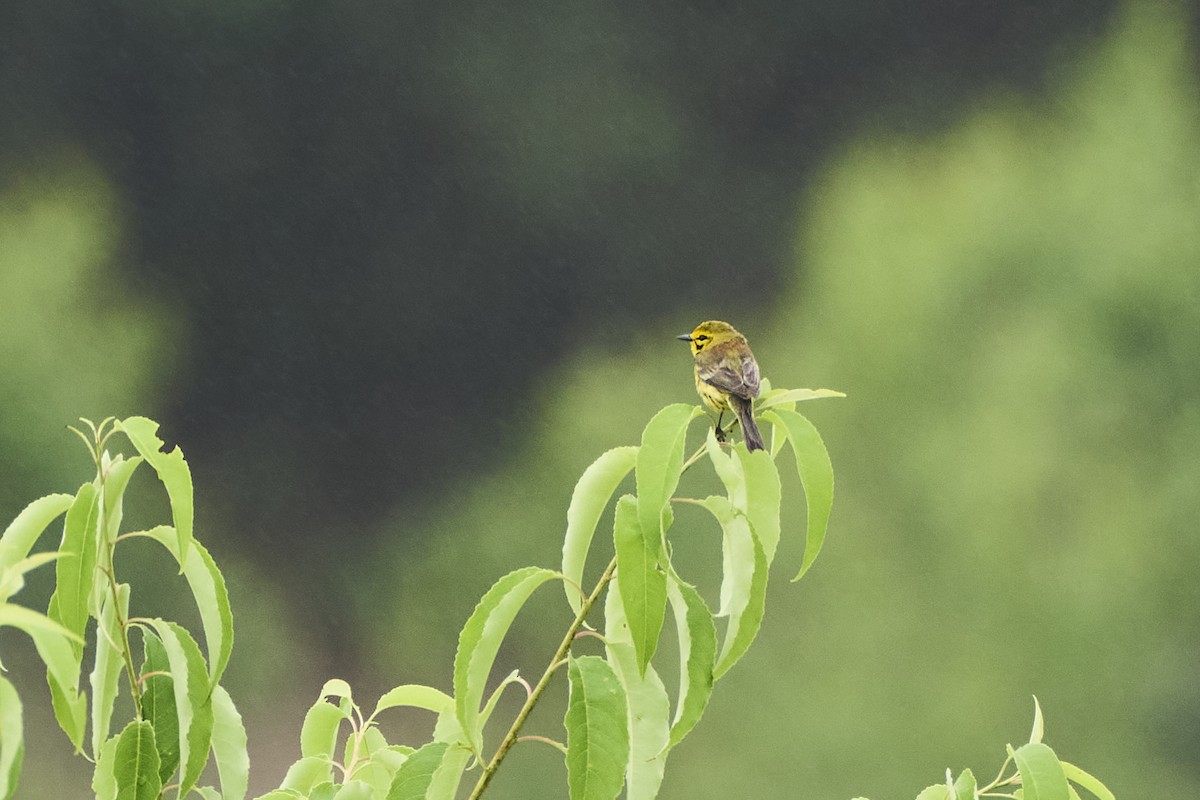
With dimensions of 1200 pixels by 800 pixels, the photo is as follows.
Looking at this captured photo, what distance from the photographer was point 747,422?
2.68 ft

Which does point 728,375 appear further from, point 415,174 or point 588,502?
point 415,174

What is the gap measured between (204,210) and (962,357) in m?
2.24

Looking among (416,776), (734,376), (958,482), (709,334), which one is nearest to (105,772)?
(416,776)

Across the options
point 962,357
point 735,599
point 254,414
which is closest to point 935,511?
point 962,357

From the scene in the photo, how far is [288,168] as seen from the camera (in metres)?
4.50

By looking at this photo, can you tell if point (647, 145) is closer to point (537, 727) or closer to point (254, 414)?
point (254, 414)

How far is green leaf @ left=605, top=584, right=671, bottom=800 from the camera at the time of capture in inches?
22.5

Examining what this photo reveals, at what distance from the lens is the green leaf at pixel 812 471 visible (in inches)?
23.1

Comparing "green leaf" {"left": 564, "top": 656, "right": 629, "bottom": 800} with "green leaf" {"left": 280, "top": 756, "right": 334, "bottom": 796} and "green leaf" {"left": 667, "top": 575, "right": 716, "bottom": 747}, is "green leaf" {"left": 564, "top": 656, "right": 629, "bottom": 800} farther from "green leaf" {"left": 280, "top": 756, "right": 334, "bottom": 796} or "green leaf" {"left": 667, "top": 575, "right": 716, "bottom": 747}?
"green leaf" {"left": 280, "top": 756, "right": 334, "bottom": 796}

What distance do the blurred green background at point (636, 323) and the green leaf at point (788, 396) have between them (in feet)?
10.8

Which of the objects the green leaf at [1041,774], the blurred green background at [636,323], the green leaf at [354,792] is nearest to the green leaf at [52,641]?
the green leaf at [354,792]

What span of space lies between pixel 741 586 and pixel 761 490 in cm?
5

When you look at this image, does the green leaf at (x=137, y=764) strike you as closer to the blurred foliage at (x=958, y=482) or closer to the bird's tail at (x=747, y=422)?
the bird's tail at (x=747, y=422)

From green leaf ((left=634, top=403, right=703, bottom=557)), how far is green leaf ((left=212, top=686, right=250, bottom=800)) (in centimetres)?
22
